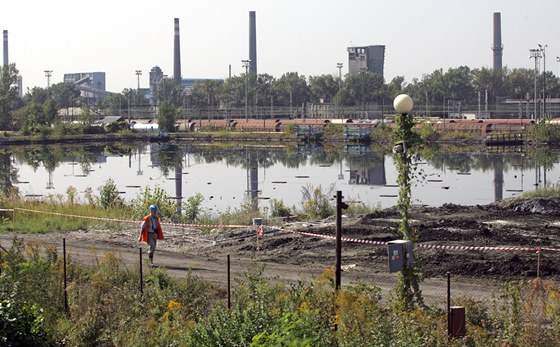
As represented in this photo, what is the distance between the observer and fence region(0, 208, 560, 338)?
18.8 metres

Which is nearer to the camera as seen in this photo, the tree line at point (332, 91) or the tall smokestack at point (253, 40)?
the tree line at point (332, 91)

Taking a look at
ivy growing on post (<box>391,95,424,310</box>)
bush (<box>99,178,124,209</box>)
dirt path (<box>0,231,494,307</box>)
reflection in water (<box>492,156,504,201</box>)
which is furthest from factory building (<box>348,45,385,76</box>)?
ivy growing on post (<box>391,95,424,310</box>)

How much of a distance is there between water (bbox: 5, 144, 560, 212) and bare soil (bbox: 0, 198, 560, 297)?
9144mm

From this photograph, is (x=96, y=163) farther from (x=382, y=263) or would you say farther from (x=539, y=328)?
(x=539, y=328)

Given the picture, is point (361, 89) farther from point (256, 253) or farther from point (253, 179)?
point (256, 253)

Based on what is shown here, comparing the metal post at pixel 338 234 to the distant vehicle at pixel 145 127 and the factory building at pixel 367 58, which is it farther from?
the factory building at pixel 367 58

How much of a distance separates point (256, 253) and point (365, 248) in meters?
2.72

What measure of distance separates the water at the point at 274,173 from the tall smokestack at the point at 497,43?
88.7m

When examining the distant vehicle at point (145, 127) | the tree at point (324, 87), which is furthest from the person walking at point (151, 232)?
the tree at point (324, 87)

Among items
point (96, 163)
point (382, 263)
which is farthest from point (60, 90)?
point (382, 263)

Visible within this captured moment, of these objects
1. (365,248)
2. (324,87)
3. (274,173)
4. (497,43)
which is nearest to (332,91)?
(324,87)

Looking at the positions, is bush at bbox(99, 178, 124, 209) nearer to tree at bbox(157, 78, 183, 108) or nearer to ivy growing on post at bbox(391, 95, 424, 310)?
ivy growing on post at bbox(391, 95, 424, 310)

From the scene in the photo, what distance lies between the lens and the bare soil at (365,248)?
19609mm

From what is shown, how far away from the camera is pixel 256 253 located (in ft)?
74.8
